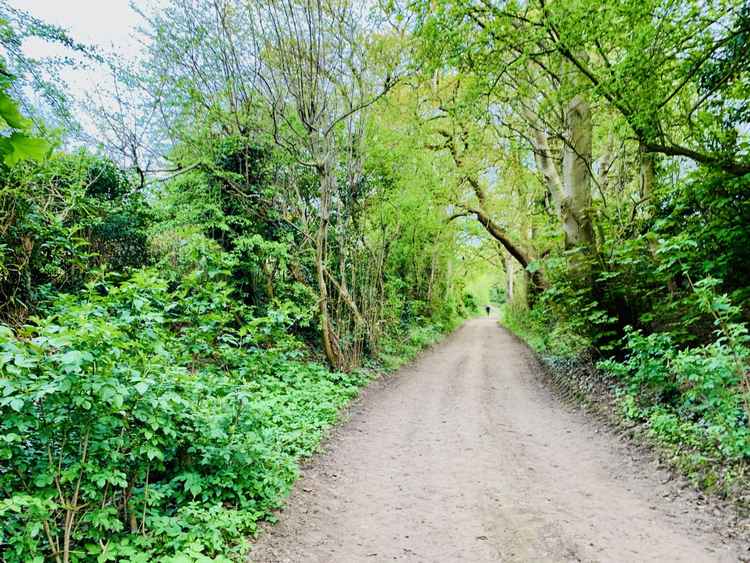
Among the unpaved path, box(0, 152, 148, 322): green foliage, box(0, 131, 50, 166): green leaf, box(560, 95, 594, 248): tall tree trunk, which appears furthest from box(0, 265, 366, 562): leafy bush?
box(560, 95, 594, 248): tall tree trunk

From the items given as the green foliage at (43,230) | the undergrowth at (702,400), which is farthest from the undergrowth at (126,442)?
the undergrowth at (702,400)

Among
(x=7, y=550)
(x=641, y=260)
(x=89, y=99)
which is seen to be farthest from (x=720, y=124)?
(x=89, y=99)

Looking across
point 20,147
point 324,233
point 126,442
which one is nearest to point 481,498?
point 126,442

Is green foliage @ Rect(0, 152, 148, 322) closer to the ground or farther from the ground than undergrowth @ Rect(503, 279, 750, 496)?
farther from the ground

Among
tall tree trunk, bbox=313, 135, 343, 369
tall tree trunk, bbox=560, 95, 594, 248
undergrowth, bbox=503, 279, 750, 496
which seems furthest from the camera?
tall tree trunk, bbox=560, 95, 594, 248

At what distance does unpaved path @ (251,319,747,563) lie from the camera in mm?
3066

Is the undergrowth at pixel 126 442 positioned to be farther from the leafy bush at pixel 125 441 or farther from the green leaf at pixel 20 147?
the green leaf at pixel 20 147

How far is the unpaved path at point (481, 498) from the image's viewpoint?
307 centimetres

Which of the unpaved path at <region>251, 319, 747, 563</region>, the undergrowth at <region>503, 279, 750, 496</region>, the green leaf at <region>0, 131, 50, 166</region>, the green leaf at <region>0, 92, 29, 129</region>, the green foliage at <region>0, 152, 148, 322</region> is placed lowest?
the unpaved path at <region>251, 319, 747, 563</region>

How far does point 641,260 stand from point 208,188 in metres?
8.63

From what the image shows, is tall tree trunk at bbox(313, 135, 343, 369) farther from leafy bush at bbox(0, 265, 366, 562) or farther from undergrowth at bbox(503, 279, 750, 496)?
undergrowth at bbox(503, 279, 750, 496)

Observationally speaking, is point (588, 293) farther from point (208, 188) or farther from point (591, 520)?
point (208, 188)

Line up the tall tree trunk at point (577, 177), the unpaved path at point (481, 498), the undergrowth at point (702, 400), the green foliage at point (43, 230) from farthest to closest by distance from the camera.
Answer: the tall tree trunk at point (577, 177) < the green foliage at point (43, 230) < the undergrowth at point (702, 400) < the unpaved path at point (481, 498)

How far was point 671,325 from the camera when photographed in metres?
5.45
